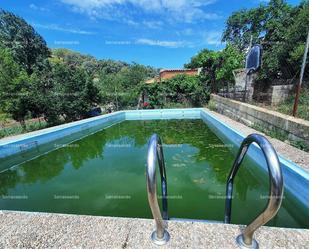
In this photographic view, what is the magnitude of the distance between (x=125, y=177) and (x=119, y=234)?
2560 mm

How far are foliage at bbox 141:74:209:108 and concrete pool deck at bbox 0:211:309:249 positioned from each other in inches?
516

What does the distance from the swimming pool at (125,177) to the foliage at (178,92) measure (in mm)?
6933

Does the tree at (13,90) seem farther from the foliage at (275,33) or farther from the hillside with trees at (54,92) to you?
the foliage at (275,33)

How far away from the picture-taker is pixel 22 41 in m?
22.7

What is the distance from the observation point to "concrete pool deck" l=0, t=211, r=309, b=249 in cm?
160

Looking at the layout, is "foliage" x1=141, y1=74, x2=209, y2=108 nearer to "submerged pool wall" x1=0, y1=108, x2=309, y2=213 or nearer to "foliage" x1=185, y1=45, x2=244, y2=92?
"foliage" x1=185, y1=45, x2=244, y2=92

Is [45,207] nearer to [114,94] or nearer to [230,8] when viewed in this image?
[114,94]

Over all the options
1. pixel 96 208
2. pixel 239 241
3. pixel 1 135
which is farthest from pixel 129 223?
pixel 1 135

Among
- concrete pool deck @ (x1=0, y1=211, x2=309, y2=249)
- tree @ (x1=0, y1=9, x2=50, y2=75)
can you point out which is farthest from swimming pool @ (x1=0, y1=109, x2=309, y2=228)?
tree @ (x1=0, y1=9, x2=50, y2=75)

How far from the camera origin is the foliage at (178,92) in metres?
14.3

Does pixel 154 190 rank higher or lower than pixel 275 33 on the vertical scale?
lower

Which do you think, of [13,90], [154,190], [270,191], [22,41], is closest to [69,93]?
[13,90]

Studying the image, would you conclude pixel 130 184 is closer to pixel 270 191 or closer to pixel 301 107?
pixel 270 191

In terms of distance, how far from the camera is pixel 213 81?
1374 centimetres
